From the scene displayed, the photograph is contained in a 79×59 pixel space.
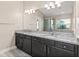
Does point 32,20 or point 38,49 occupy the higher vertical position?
point 32,20

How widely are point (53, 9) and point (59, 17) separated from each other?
1.44 feet

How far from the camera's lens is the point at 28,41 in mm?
4199

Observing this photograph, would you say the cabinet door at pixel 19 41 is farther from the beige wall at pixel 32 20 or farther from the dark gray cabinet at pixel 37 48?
the dark gray cabinet at pixel 37 48

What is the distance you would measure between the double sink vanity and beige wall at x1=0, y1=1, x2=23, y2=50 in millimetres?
739

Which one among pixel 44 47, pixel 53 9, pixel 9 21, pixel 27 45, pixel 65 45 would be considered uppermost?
pixel 53 9

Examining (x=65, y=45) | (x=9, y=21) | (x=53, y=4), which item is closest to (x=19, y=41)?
(x=9, y=21)

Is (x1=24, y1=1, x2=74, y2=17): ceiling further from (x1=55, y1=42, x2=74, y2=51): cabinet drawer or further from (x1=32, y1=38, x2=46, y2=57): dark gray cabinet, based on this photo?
(x1=55, y1=42, x2=74, y2=51): cabinet drawer

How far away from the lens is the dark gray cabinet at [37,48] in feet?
10.7

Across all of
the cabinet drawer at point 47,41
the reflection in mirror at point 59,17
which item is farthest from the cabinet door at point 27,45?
the cabinet drawer at point 47,41

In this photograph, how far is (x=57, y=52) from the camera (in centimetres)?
274

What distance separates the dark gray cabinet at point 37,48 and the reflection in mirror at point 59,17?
34.1 inches

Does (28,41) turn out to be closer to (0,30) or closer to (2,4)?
(0,30)

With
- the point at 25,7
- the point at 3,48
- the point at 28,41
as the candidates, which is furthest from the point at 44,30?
the point at 3,48

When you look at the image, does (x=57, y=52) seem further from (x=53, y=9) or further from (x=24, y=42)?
(x=24, y=42)
